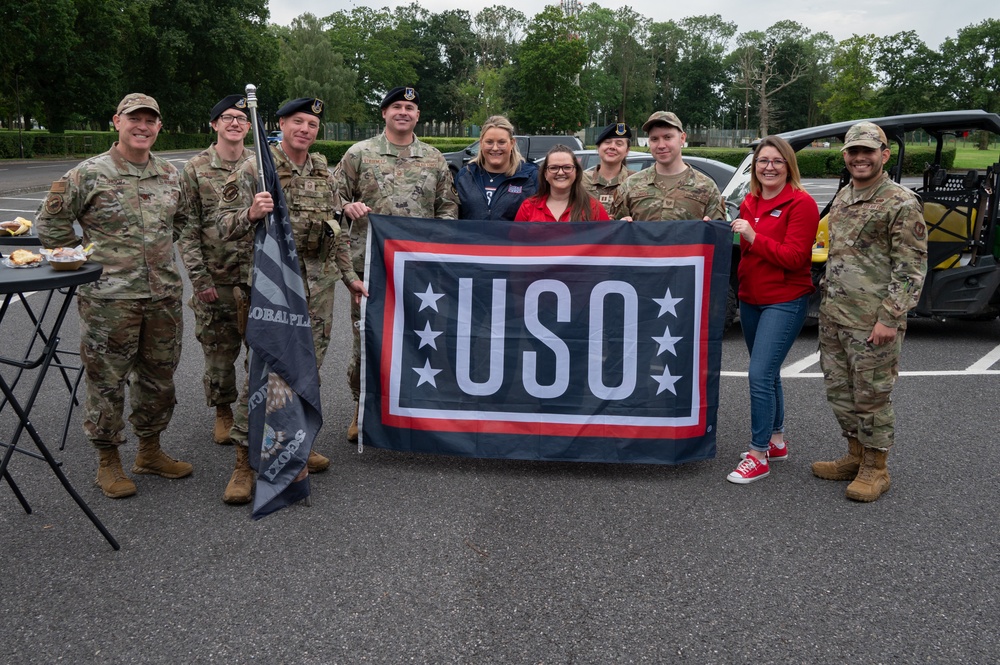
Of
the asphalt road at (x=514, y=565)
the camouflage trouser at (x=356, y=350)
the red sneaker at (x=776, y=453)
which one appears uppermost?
the camouflage trouser at (x=356, y=350)

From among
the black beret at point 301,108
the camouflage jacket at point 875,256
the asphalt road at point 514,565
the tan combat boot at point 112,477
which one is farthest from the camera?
the black beret at point 301,108

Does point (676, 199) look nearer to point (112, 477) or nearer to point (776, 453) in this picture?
point (776, 453)

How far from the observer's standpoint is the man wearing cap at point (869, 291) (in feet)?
13.7

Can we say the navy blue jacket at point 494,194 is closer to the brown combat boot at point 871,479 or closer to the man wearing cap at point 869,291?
the man wearing cap at point 869,291

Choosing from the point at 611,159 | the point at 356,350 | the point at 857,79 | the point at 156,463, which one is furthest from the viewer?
the point at 857,79

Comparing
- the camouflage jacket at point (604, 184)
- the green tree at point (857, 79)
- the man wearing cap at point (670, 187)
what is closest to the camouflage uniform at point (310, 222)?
the man wearing cap at point (670, 187)

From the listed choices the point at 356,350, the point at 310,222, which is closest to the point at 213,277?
the point at 310,222

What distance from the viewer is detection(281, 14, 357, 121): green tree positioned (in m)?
77.0

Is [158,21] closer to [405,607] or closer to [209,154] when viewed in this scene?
[209,154]

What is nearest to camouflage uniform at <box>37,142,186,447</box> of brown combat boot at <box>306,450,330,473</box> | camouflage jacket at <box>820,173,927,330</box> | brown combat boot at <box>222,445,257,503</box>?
brown combat boot at <box>222,445,257,503</box>

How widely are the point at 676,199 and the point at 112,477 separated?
3.62 metres

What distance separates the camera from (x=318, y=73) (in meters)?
78.5

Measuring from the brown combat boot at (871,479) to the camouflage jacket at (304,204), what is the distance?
3.05m

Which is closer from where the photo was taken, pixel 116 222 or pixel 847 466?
pixel 116 222
